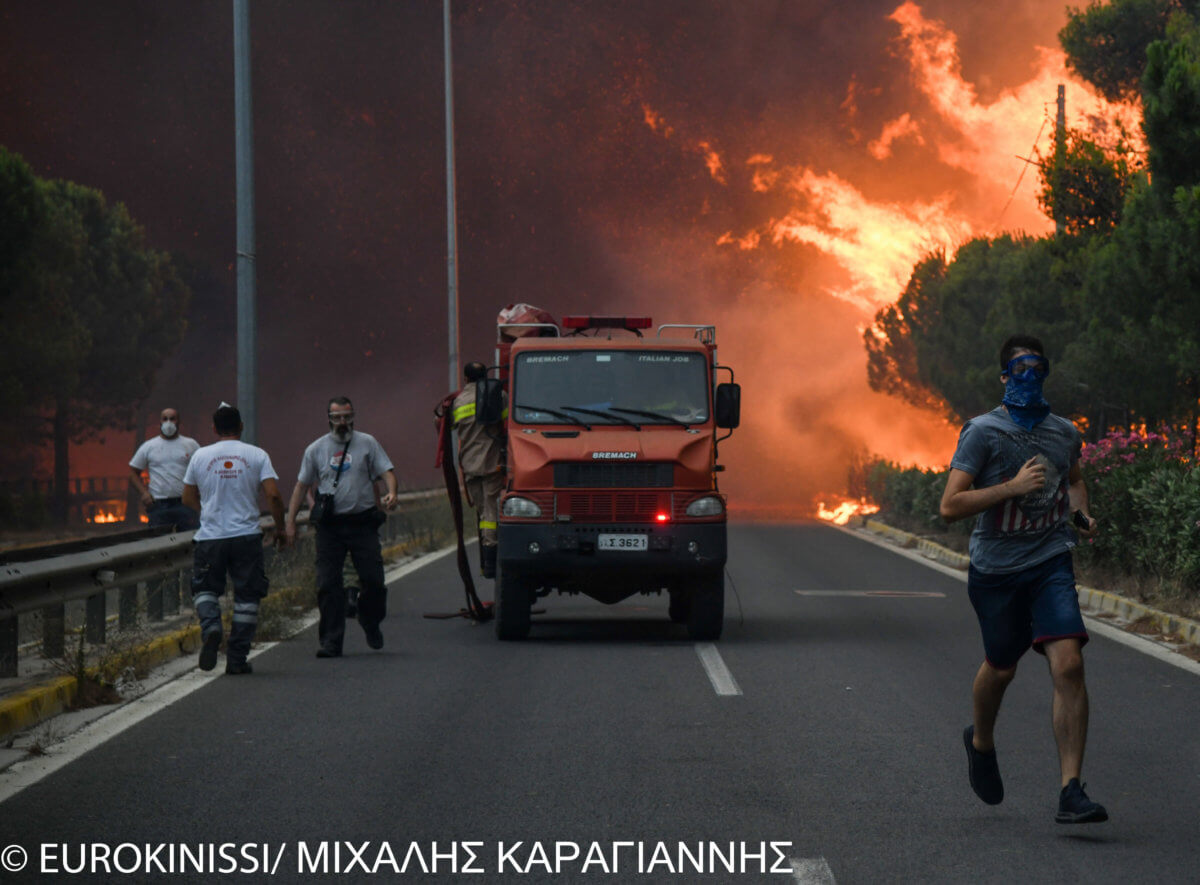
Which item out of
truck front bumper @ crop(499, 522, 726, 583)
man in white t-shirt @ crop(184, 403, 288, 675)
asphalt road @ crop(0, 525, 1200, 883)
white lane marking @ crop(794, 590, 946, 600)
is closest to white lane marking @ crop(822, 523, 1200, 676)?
asphalt road @ crop(0, 525, 1200, 883)

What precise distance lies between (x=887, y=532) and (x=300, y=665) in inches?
746

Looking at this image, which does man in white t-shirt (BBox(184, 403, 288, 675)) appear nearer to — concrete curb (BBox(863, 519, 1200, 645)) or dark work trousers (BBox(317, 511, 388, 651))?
dark work trousers (BBox(317, 511, 388, 651))

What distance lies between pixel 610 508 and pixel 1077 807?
7.05 meters

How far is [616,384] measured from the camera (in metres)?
13.7

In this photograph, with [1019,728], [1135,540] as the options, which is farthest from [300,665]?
[1135,540]

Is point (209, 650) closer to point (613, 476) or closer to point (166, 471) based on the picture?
point (613, 476)

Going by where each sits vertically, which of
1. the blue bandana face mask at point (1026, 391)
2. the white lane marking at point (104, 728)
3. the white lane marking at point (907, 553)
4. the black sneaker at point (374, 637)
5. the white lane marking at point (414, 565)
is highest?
the blue bandana face mask at point (1026, 391)

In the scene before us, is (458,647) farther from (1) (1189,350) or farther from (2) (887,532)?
(2) (887,532)

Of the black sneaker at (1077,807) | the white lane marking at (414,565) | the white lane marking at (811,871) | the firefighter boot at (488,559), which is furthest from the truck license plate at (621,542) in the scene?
the white lane marking at (811,871)

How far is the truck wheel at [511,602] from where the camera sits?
13.1 meters

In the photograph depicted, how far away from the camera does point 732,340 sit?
69.7 m

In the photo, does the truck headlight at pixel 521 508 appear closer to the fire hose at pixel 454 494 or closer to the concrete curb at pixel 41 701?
the fire hose at pixel 454 494

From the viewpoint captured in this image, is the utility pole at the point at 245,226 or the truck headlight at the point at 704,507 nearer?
the truck headlight at the point at 704,507

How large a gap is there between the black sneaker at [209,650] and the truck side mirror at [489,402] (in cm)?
307
